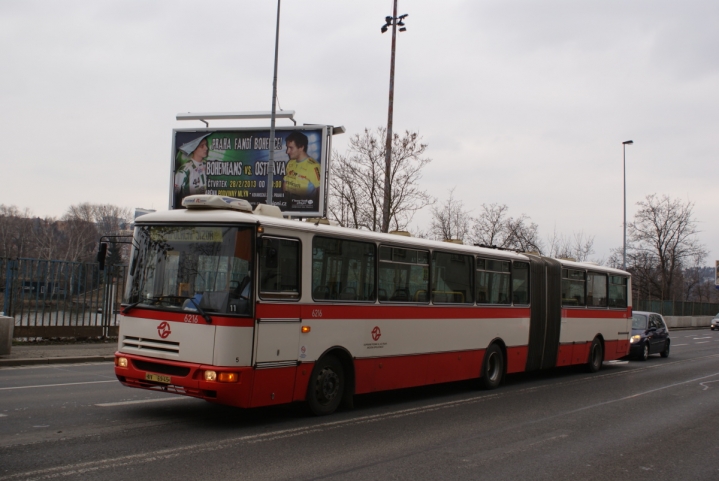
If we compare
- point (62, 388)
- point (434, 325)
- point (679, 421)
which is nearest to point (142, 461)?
point (62, 388)

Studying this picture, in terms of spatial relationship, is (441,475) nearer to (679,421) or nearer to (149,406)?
(149,406)

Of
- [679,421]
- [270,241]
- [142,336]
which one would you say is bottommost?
[679,421]

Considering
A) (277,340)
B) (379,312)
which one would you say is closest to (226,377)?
(277,340)

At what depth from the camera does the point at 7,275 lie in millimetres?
18500

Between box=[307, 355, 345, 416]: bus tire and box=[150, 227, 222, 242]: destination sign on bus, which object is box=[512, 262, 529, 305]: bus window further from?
box=[150, 227, 222, 242]: destination sign on bus

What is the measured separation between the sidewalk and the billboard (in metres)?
9.60

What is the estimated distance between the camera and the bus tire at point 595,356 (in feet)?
63.1

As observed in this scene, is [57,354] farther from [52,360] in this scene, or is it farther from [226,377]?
[226,377]

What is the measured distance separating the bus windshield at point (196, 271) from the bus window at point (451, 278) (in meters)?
4.74

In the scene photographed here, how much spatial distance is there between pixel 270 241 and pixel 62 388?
504cm

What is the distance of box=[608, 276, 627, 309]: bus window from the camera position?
20.3 m

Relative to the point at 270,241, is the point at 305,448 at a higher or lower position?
lower

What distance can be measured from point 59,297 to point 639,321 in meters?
19.1

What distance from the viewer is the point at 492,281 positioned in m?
14.7
